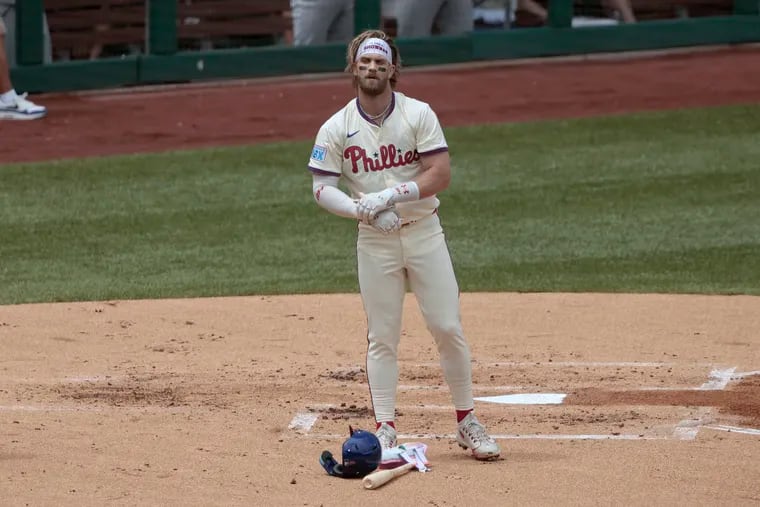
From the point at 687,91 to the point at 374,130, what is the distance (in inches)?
386

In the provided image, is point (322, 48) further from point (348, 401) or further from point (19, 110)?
point (348, 401)

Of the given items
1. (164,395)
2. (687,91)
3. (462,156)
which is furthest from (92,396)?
(687,91)

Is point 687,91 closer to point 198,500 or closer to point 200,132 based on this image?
point 200,132

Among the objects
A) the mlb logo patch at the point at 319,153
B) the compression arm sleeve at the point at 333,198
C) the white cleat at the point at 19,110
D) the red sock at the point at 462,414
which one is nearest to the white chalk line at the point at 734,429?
the red sock at the point at 462,414

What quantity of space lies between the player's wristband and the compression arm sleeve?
0.48 feet

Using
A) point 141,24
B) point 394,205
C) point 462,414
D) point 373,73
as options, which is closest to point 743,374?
point 462,414

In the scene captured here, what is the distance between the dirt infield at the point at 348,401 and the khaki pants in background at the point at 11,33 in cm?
551

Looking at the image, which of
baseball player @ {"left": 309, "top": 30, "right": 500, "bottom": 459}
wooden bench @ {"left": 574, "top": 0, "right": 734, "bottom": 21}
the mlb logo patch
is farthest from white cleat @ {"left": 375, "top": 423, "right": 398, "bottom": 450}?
wooden bench @ {"left": 574, "top": 0, "right": 734, "bottom": 21}

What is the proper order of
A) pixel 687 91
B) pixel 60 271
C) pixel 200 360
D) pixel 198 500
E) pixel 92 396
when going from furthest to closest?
pixel 687 91, pixel 60 271, pixel 200 360, pixel 92 396, pixel 198 500

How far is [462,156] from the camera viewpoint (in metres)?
12.6

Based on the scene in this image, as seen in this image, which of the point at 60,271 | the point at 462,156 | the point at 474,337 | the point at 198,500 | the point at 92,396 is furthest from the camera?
the point at 462,156

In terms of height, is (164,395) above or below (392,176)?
below

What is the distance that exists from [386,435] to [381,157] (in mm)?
1111

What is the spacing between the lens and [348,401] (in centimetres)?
667
